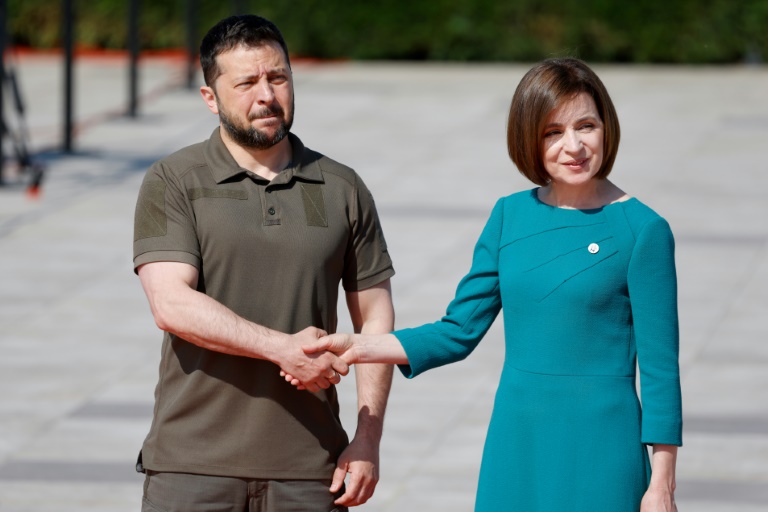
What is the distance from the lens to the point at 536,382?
3662 millimetres

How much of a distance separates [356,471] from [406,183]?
36.0ft

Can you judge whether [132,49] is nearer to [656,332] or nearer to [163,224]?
[163,224]

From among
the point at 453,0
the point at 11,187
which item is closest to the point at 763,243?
the point at 11,187

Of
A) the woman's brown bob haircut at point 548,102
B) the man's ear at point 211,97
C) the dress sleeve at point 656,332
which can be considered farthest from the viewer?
the man's ear at point 211,97

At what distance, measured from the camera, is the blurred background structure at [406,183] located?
755 centimetres

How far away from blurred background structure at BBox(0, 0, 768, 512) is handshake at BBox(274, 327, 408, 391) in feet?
3.35

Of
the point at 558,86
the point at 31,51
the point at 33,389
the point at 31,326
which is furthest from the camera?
the point at 31,51

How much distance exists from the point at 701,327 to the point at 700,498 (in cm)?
320

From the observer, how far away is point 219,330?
3.71 m

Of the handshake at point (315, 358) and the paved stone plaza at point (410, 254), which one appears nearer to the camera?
the handshake at point (315, 358)

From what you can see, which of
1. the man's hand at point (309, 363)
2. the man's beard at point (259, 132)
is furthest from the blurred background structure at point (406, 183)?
the man's hand at point (309, 363)

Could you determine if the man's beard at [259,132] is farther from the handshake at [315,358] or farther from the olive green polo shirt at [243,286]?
the handshake at [315,358]

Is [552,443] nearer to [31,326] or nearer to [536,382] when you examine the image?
[536,382]

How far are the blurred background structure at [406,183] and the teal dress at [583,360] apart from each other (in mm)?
782
